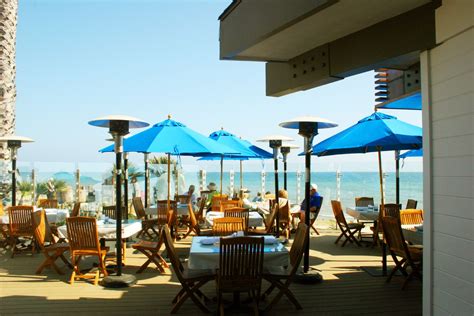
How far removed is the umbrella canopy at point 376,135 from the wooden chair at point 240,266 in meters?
2.80

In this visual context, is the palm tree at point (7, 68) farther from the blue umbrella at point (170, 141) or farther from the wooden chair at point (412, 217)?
the wooden chair at point (412, 217)

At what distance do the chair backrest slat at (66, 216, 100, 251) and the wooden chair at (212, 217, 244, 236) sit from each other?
1.70 m

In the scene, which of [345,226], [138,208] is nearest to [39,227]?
[138,208]

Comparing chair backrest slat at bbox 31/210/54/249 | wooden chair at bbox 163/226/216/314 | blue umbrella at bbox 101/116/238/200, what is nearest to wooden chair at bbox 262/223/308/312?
wooden chair at bbox 163/226/216/314

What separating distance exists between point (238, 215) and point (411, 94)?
12.4 ft

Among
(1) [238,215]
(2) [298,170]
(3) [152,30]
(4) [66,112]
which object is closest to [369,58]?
(1) [238,215]

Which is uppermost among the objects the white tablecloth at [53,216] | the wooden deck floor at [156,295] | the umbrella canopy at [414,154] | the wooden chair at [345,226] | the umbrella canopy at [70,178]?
the umbrella canopy at [414,154]

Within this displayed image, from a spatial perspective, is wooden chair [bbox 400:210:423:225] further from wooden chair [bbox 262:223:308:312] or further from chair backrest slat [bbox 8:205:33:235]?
chair backrest slat [bbox 8:205:33:235]

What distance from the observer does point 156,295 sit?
191 inches

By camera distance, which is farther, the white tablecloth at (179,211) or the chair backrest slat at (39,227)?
the white tablecloth at (179,211)

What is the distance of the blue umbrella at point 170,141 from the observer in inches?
239

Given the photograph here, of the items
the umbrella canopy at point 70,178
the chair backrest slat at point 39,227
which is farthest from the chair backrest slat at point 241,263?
the umbrella canopy at point 70,178

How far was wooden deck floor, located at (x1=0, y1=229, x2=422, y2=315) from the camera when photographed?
4.35 m

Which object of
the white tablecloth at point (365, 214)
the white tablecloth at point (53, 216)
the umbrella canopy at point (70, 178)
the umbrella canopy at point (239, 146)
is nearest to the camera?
the white tablecloth at point (53, 216)
